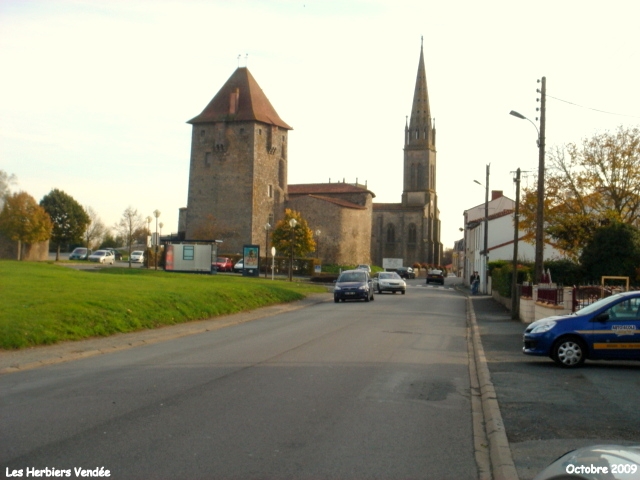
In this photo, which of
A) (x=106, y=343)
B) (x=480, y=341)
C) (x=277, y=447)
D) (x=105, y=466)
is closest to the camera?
(x=105, y=466)

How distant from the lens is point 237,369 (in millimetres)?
12930

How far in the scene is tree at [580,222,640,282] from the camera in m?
32.5

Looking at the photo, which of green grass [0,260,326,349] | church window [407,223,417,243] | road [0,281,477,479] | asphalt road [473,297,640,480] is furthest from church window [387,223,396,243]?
road [0,281,477,479]

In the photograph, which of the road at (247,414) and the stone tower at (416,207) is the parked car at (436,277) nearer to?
the stone tower at (416,207)

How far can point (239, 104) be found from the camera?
3691 inches

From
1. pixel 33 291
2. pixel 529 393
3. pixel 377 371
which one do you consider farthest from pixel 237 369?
pixel 33 291

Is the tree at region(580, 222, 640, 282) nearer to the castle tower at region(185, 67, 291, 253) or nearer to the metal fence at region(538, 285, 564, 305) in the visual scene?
the metal fence at region(538, 285, 564, 305)

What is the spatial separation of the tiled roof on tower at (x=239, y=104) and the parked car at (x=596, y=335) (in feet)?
261

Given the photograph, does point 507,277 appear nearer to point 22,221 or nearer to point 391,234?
point 22,221

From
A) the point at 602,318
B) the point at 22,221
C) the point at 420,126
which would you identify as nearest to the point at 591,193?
the point at 602,318

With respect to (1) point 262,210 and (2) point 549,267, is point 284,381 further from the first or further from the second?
(1) point 262,210

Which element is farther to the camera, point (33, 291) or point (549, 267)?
point (549, 267)

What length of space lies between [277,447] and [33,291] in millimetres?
18106

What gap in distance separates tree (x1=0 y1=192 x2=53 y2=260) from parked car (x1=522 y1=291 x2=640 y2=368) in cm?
6422
